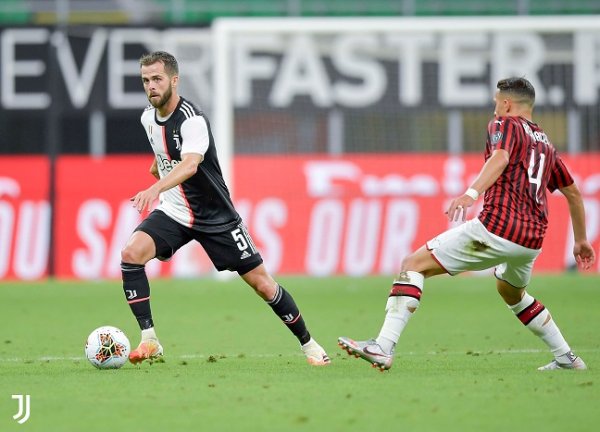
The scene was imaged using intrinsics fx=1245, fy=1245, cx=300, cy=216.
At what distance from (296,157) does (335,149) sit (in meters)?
0.64

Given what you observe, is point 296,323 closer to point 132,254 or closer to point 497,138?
point 132,254

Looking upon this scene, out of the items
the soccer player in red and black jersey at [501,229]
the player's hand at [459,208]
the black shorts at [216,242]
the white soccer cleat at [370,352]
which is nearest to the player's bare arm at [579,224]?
the soccer player in red and black jersey at [501,229]

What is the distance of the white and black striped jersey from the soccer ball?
98 cm

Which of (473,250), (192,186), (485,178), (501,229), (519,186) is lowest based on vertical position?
(473,250)

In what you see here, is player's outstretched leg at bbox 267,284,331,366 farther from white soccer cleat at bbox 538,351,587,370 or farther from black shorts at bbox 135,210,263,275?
white soccer cleat at bbox 538,351,587,370

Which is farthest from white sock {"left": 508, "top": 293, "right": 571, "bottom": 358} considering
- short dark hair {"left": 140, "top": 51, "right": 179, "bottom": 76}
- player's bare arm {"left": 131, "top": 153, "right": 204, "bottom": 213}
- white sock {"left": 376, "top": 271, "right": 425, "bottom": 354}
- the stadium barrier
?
the stadium barrier

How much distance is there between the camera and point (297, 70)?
2019cm

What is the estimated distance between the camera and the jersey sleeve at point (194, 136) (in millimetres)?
8695

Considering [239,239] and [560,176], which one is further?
[239,239]

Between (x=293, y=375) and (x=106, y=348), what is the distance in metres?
1.32

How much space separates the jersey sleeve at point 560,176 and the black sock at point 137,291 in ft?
9.64

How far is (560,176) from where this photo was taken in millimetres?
8648

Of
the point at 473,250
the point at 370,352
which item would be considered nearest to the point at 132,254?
the point at 370,352

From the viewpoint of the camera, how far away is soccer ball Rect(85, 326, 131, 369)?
8.57m
